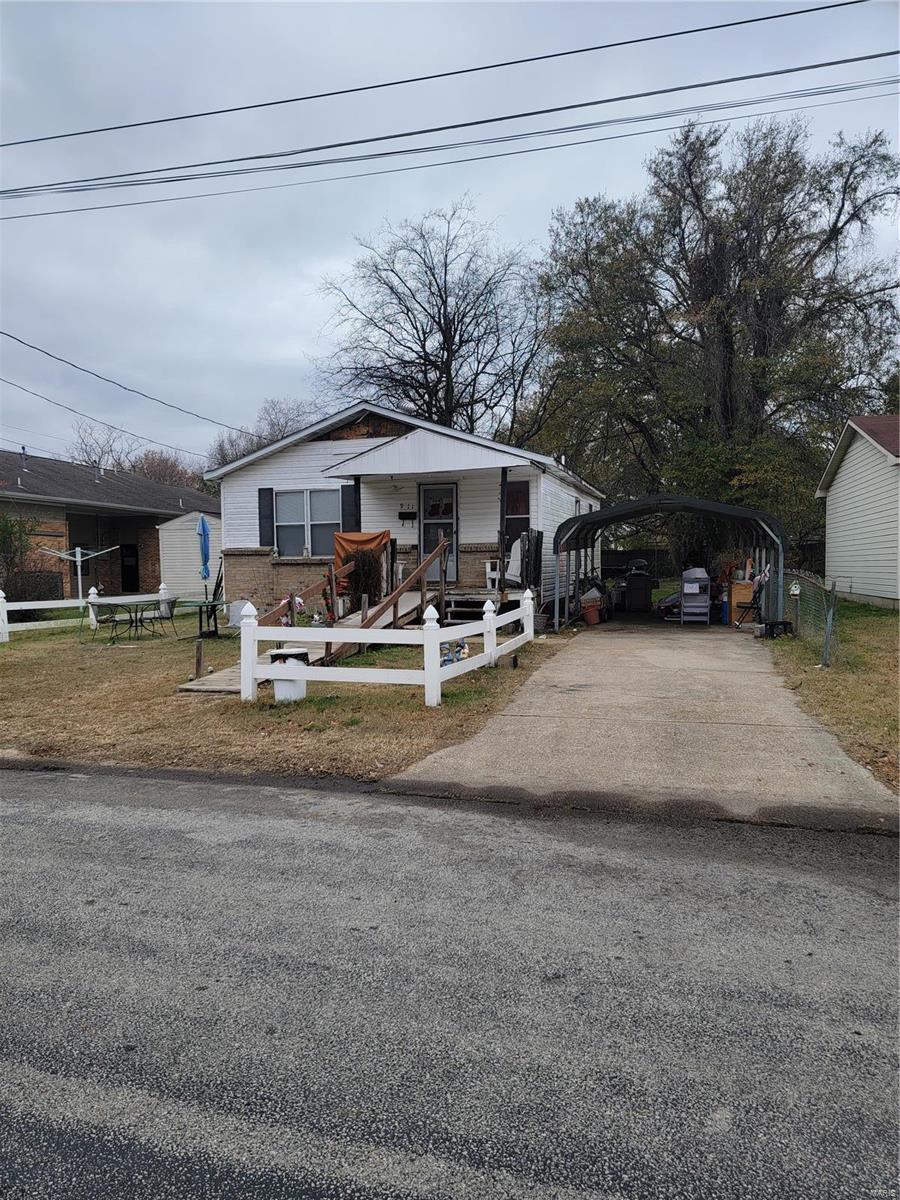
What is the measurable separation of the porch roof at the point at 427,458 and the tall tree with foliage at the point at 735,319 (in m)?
8.86

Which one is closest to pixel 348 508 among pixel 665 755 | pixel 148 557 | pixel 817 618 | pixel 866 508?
pixel 817 618

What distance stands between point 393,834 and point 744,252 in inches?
893

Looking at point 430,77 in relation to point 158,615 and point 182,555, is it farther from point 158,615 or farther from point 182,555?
point 182,555

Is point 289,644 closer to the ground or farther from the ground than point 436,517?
closer to the ground

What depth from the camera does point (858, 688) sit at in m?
8.00

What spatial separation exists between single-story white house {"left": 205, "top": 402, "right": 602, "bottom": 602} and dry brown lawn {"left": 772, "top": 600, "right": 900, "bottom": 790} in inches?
228

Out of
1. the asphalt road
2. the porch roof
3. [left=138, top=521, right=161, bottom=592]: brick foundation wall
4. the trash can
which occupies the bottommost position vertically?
the asphalt road

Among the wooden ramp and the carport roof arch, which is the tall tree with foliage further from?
the wooden ramp

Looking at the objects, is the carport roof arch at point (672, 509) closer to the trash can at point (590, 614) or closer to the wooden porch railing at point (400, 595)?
the trash can at point (590, 614)

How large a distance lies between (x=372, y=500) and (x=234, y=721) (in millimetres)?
9356

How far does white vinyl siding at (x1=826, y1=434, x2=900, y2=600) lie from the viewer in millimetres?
16017

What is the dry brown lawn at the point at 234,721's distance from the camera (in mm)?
6109

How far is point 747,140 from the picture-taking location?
21.7 metres

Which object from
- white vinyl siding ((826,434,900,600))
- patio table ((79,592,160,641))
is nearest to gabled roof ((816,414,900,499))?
white vinyl siding ((826,434,900,600))
